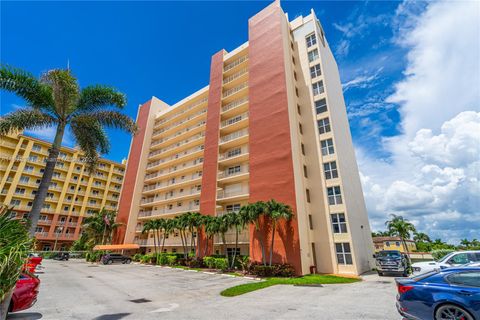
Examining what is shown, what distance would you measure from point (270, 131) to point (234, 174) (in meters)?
7.96

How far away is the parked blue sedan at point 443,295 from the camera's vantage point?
6023 mm

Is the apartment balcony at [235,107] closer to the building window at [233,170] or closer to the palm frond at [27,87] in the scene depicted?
the building window at [233,170]

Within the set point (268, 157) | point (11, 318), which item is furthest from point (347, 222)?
point (11, 318)

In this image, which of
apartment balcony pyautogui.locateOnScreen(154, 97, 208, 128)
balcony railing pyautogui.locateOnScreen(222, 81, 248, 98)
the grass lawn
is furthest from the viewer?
apartment balcony pyautogui.locateOnScreen(154, 97, 208, 128)

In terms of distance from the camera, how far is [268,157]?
1116 inches

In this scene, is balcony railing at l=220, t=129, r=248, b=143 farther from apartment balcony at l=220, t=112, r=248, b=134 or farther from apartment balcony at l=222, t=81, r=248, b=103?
apartment balcony at l=222, t=81, r=248, b=103

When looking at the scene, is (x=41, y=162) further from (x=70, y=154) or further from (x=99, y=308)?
(x=99, y=308)

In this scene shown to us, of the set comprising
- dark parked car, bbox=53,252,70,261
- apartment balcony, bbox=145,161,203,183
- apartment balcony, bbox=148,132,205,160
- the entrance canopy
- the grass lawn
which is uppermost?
apartment balcony, bbox=148,132,205,160

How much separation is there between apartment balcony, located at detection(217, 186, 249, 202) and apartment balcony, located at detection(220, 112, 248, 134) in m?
9.85

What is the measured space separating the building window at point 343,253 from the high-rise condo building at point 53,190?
54.3 m

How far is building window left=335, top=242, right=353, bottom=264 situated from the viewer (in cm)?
2344

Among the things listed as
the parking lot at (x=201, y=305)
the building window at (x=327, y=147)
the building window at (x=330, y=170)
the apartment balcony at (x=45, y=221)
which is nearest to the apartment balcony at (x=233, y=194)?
the building window at (x=330, y=170)

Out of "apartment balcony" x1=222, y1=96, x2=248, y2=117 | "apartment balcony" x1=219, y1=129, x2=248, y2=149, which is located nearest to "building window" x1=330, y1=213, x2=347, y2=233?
"apartment balcony" x1=219, y1=129, x2=248, y2=149

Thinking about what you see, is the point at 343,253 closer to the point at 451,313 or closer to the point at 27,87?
the point at 451,313
